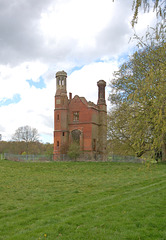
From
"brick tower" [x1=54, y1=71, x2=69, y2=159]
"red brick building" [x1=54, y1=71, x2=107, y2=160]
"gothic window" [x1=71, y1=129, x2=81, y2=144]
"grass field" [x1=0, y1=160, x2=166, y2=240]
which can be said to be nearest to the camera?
"grass field" [x1=0, y1=160, x2=166, y2=240]

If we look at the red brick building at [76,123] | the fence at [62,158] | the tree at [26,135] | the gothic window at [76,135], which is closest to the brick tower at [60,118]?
the red brick building at [76,123]

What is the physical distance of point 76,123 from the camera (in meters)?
46.5

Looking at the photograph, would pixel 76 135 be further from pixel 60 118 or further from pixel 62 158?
pixel 62 158

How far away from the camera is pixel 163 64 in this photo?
8125 mm

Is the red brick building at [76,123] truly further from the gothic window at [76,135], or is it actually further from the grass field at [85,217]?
the grass field at [85,217]

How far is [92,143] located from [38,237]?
38.9 m

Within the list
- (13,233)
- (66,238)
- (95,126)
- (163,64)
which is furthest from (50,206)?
(95,126)

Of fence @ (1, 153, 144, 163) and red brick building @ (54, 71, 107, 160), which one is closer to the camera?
fence @ (1, 153, 144, 163)

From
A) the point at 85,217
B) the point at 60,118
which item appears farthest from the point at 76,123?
the point at 85,217

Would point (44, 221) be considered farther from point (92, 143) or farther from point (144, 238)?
point (92, 143)

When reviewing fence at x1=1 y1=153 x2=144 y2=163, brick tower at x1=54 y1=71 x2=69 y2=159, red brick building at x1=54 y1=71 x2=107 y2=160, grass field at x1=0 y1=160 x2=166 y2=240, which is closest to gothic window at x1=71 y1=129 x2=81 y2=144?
Result: red brick building at x1=54 y1=71 x2=107 y2=160

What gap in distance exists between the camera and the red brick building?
149 ft

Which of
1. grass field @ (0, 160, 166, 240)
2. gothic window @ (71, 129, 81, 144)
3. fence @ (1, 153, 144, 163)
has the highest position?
gothic window @ (71, 129, 81, 144)

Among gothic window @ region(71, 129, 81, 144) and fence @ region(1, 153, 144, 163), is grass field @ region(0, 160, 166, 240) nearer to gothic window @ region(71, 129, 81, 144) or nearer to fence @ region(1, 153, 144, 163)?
fence @ region(1, 153, 144, 163)
